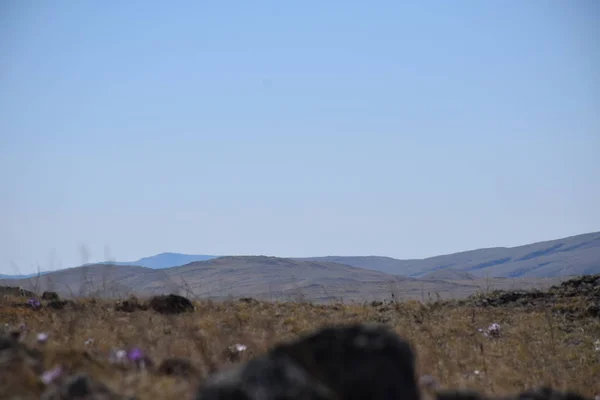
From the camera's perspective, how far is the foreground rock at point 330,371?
9.51 ft

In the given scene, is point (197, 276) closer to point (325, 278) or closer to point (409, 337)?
point (325, 278)

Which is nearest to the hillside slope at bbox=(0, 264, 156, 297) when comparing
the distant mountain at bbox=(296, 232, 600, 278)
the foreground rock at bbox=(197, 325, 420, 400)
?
the foreground rock at bbox=(197, 325, 420, 400)

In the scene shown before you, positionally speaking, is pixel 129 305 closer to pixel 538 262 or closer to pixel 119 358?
pixel 119 358

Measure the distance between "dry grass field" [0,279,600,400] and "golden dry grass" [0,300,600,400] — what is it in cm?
2

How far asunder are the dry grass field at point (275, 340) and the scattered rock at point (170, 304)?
0.38m

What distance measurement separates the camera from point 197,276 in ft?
305

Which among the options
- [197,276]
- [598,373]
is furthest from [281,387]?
[197,276]

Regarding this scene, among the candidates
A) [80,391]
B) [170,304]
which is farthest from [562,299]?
[80,391]

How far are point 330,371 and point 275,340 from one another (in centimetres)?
525

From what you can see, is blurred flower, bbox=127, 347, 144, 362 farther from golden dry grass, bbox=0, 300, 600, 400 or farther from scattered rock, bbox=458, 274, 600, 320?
scattered rock, bbox=458, 274, 600, 320

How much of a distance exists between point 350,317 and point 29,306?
6.79m

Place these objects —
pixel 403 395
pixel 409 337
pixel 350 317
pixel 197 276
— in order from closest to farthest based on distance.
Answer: pixel 403 395
pixel 409 337
pixel 350 317
pixel 197 276

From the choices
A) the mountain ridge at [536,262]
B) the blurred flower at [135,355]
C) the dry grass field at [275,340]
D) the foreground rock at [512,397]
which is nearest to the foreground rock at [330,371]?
the foreground rock at [512,397]

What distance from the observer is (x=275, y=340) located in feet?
28.4
